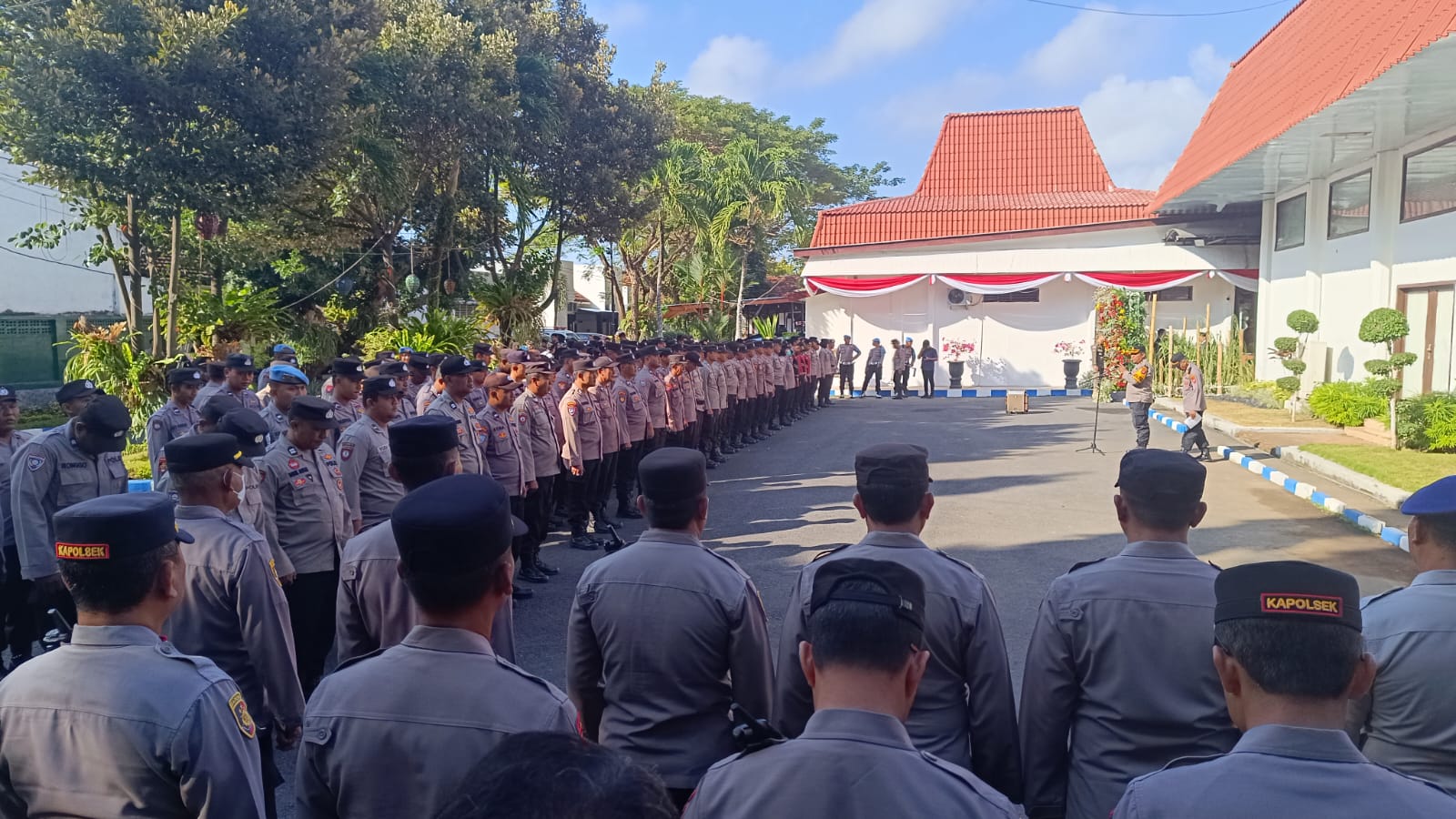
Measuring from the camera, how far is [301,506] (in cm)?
513

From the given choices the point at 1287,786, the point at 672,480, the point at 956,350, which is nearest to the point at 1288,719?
the point at 1287,786

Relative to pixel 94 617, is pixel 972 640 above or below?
below

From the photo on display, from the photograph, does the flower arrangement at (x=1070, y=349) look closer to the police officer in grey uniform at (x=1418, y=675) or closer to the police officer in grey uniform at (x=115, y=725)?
the police officer in grey uniform at (x=1418, y=675)

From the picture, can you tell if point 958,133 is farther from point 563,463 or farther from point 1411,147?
point 563,463

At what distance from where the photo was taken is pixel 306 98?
1160 centimetres

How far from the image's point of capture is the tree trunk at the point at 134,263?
11.4m

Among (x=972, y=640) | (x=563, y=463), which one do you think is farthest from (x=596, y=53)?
(x=972, y=640)

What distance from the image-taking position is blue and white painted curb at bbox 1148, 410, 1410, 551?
29.1ft

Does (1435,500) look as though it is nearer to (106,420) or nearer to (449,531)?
(449,531)

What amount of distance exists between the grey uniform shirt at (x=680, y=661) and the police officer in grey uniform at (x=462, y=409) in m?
4.46

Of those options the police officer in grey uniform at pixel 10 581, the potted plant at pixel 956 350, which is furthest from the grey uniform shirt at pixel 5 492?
the potted plant at pixel 956 350

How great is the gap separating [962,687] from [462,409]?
17.9ft

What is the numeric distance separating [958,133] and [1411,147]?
2081cm

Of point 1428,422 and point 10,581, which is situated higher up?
point 1428,422
